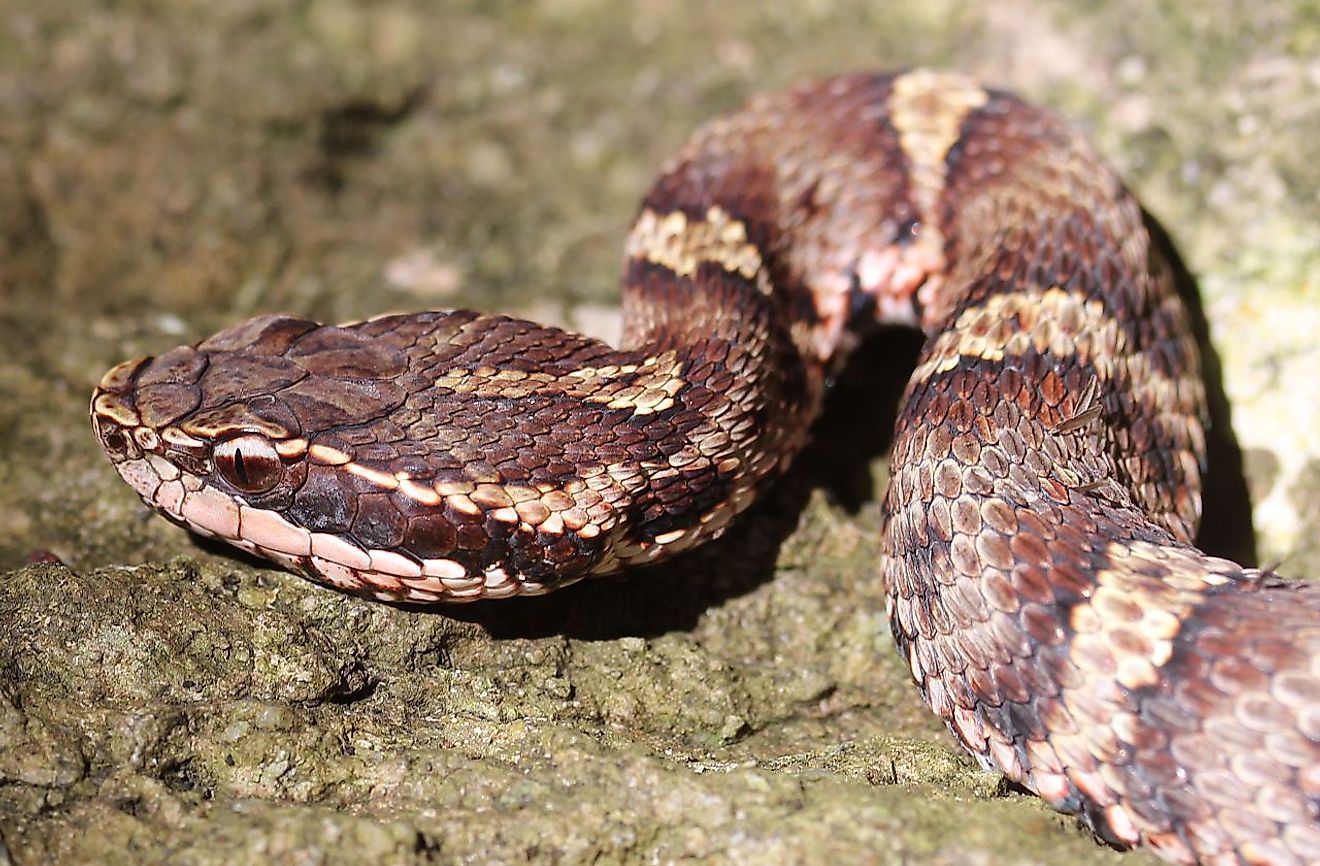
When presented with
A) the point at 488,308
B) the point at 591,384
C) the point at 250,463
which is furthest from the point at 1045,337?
the point at 250,463

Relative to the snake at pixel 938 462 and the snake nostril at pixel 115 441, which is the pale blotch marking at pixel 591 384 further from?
the snake nostril at pixel 115 441

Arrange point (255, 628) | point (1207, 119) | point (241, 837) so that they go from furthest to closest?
point (1207, 119) → point (255, 628) → point (241, 837)

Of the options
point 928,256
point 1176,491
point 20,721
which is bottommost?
point 20,721

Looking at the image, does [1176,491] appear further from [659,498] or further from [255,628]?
[255,628]

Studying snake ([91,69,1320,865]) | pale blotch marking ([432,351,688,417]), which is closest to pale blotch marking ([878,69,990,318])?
snake ([91,69,1320,865])

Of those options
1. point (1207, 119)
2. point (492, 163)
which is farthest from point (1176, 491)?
point (492, 163)

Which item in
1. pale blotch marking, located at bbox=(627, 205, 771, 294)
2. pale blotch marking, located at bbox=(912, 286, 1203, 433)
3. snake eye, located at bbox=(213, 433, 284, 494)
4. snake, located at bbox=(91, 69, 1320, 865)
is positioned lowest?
snake eye, located at bbox=(213, 433, 284, 494)

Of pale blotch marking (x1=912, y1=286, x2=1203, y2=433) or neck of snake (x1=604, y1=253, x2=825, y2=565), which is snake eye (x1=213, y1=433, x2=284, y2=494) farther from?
pale blotch marking (x1=912, y1=286, x2=1203, y2=433)
